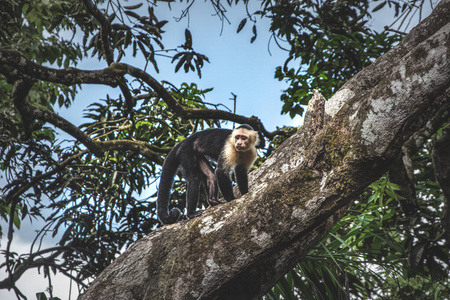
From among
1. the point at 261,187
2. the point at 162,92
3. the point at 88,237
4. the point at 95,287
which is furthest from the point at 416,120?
the point at 88,237

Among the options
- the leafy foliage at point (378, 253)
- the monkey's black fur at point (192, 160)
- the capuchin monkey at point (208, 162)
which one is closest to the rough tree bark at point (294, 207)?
the leafy foliage at point (378, 253)

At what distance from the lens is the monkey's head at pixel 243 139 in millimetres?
3449

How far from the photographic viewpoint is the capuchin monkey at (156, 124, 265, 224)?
3.37 metres

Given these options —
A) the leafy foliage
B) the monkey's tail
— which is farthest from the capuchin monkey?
the leafy foliage

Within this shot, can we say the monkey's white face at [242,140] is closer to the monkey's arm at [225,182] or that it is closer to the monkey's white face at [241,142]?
the monkey's white face at [241,142]

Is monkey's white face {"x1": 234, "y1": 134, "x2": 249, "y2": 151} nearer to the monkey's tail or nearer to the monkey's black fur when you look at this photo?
the monkey's black fur

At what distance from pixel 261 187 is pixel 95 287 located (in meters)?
1.10

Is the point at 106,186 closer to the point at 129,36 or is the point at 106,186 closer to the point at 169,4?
the point at 129,36

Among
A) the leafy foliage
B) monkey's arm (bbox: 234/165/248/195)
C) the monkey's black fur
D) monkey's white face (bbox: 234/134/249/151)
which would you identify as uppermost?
the monkey's black fur

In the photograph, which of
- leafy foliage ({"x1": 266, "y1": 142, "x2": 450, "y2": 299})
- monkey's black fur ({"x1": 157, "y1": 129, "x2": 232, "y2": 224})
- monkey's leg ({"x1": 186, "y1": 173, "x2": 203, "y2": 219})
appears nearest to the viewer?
leafy foliage ({"x1": 266, "y1": 142, "x2": 450, "y2": 299})

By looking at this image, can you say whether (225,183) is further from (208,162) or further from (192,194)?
(208,162)

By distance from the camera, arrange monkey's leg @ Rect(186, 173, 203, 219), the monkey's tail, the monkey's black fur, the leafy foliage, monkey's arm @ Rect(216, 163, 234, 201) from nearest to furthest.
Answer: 1. the leafy foliage
2. monkey's arm @ Rect(216, 163, 234, 201)
3. monkey's leg @ Rect(186, 173, 203, 219)
4. the monkey's tail
5. the monkey's black fur

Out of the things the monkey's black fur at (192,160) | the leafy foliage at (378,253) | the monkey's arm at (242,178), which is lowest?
the leafy foliage at (378,253)

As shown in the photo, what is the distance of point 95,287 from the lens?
2.30 m
